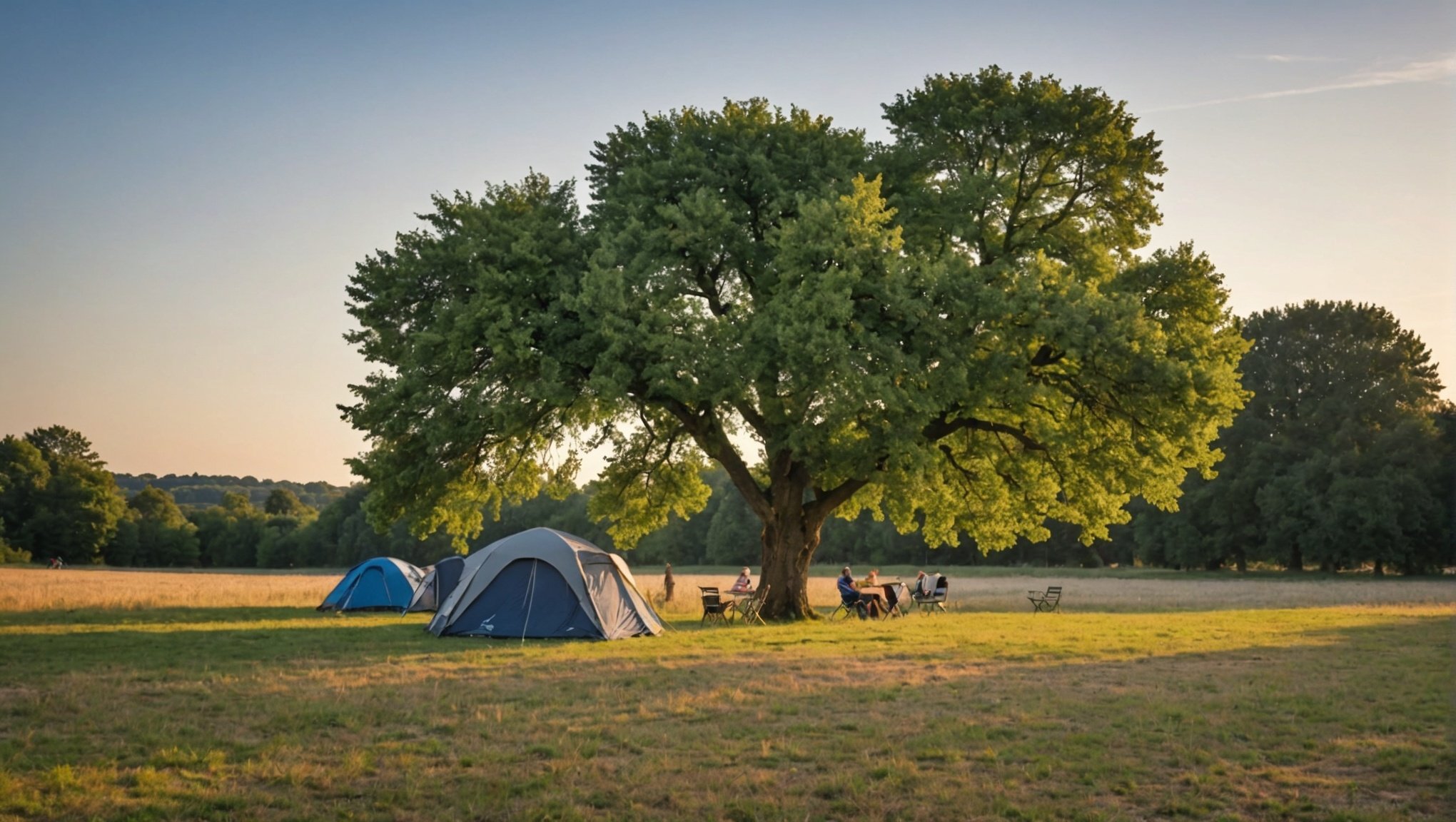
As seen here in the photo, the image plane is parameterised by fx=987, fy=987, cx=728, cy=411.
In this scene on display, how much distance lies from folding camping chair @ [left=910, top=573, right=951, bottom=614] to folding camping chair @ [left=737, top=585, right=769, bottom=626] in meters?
6.36

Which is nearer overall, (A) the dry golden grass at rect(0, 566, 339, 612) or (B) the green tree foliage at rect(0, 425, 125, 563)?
(A) the dry golden grass at rect(0, 566, 339, 612)

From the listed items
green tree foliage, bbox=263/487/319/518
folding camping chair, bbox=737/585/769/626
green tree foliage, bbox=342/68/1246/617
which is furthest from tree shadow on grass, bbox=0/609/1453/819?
green tree foliage, bbox=263/487/319/518

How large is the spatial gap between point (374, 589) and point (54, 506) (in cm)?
7635

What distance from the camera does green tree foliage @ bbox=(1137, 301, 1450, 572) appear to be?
51938 millimetres

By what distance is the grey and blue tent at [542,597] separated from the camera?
19500 millimetres

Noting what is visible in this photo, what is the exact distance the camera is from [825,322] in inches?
770

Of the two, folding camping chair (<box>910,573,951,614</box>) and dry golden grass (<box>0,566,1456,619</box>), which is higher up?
folding camping chair (<box>910,573,951,614</box>)

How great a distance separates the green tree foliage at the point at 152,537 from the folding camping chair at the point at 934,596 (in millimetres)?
89366

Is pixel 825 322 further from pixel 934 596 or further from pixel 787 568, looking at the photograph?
pixel 934 596

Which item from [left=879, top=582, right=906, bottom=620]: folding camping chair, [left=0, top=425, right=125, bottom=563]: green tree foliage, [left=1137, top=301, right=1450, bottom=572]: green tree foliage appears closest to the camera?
[left=879, top=582, right=906, bottom=620]: folding camping chair

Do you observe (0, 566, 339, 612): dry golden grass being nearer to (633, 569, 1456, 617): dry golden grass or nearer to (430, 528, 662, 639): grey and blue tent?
(430, 528, 662, 639): grey and blue tent

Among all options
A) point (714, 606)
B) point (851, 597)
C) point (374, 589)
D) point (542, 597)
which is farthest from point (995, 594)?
point (542, 597)

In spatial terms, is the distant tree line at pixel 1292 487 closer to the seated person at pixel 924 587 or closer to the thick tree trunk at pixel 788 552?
the seated person at pixel 924 587

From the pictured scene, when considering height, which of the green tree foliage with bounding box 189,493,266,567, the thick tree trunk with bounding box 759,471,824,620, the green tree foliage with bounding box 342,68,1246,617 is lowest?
the green tree foliage with bounding box 189,493,266,567
